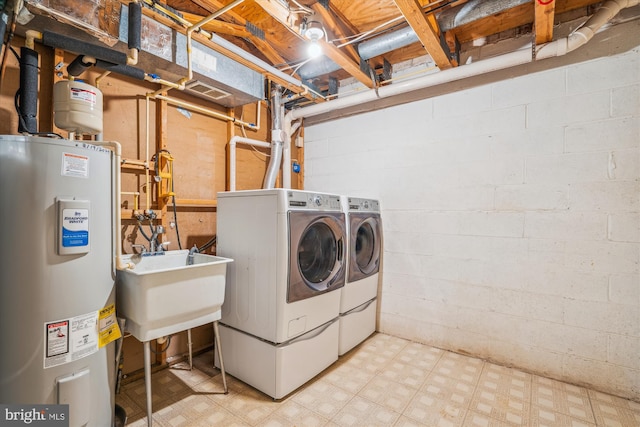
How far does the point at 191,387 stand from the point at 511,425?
1.97m

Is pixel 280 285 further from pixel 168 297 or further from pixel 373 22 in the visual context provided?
pixel 373 22

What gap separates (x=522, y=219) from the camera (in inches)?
88.9

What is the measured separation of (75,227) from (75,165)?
0.27 m

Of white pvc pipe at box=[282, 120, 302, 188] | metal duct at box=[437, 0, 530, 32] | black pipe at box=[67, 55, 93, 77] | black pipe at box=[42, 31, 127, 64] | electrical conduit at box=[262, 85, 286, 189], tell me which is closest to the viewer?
black pipe at box=[42, 31, 127, 64]

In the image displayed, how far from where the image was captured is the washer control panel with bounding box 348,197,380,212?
2.46 metres

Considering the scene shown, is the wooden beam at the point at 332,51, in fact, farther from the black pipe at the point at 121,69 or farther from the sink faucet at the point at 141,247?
the sink faucet at the point at 141,247

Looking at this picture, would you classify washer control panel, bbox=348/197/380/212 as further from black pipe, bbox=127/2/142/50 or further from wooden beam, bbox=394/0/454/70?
black pipe, bbox=127/2/142/50

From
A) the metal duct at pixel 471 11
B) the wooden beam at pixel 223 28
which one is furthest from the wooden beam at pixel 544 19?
the wooden beam at pixel 223 28

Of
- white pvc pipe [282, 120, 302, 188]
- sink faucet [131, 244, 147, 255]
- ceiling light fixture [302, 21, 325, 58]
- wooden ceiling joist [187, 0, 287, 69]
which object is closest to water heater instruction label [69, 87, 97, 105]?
sink faucet [131, 244, 147, 255]

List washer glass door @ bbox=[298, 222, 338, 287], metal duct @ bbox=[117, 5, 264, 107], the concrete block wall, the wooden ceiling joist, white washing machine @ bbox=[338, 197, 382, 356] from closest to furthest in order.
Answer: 1. metal duct @ bbox=[117, 5, 264, 107]
2. the concrete block wall
3. the wooden ceiling joist
4. washer glass door @ bbox=[298, 222, 338, 287]
5. white washing machine @ bbox=[338, 197, 382, 356]

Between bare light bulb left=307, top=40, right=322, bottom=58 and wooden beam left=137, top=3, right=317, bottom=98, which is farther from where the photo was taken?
bare light bulb left=307, top=40, right=322, bottom=58

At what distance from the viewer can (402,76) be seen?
9.12 feet
